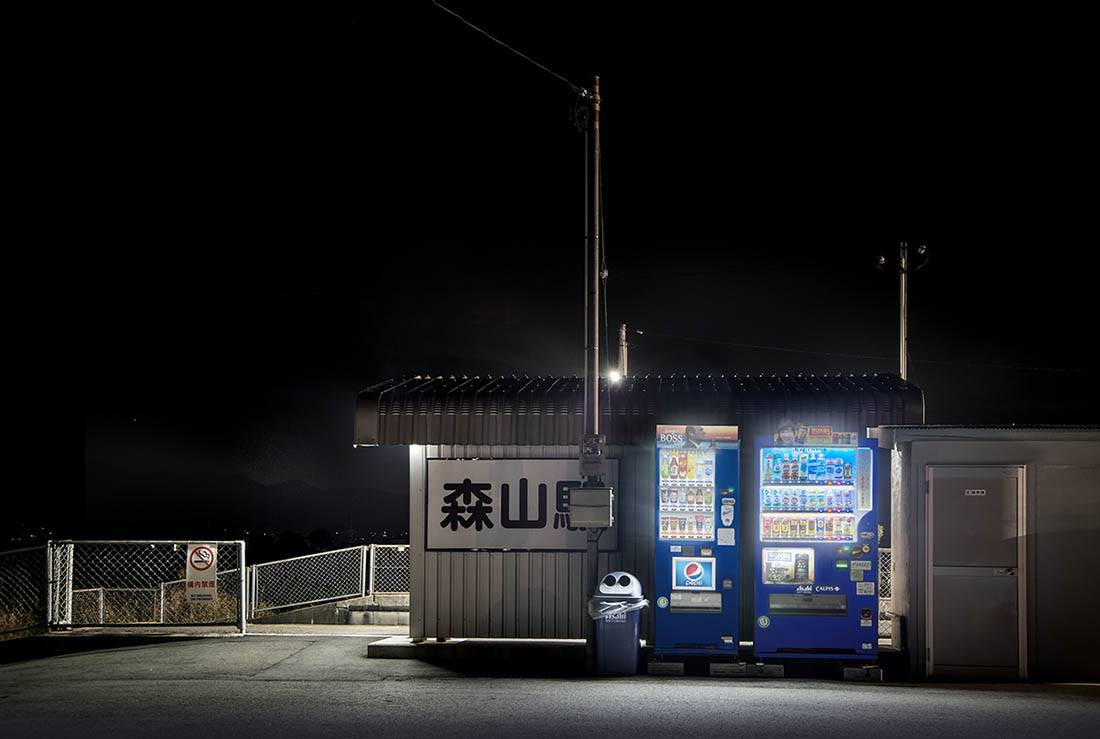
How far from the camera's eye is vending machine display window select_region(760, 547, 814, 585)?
11.7 meters

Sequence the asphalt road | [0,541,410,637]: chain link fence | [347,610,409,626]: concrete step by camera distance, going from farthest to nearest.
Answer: [347,610,409,626]: concrete step
[0,541,410,637]: chain link fence
the asphalt road

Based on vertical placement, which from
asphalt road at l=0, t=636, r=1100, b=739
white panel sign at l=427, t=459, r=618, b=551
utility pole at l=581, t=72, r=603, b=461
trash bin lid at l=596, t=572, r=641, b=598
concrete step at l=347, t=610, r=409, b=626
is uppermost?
utility pole at l=581, t=72, r=603, b=461

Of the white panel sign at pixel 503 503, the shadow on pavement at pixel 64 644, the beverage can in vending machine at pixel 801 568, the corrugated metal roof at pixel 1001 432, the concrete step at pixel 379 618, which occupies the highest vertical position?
the corrugated metal roof at pixel 1001 432

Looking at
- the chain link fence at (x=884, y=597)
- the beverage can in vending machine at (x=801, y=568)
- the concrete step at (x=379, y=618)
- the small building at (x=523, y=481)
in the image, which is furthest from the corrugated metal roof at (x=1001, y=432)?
the concrete step at (x=379, y=618)

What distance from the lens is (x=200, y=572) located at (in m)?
14.6

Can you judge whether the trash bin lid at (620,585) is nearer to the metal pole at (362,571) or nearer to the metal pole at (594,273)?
the metal pole at (594,273)

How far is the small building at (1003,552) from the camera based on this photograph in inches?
444

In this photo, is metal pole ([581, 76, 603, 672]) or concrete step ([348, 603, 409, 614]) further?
concrete step ([348, 603, 409, 614])

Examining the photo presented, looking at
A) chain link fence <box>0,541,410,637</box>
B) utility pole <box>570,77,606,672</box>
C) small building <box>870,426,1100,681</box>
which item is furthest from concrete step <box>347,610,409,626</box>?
small building <box>870,426,1100,681</box>

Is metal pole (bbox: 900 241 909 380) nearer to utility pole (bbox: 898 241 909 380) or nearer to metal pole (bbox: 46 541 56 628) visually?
utility pole (bbox: 898 241 909 380)

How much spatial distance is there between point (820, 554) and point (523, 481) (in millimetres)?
3680

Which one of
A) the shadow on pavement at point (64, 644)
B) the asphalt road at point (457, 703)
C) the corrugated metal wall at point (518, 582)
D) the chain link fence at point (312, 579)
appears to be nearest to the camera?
the asphalt road at point (457, 703)

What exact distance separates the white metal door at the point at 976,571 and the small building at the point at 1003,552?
0.04ft

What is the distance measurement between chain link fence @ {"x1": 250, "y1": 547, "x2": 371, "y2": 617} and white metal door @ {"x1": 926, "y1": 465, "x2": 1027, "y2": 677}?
1061 cm
